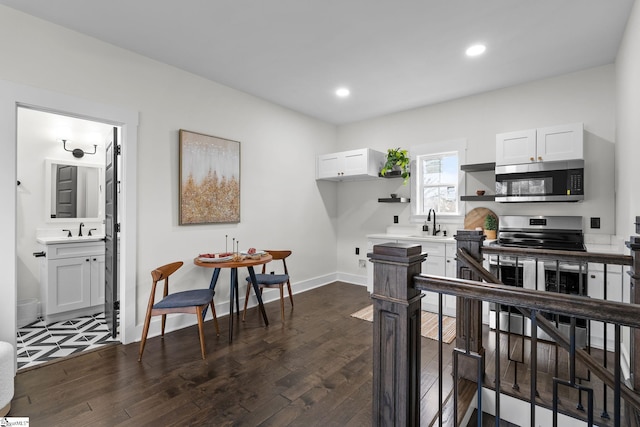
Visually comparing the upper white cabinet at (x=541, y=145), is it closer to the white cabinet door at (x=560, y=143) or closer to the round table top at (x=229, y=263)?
the white cabinet door at (x=560, y=143)

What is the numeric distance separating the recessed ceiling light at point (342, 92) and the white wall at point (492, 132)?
→ 1.15 meters

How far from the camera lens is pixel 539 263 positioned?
3.19m

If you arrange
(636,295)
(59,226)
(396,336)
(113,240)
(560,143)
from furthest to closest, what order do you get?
(59,226) → (560,143) → (113,240) → (636,295) → (396,336)

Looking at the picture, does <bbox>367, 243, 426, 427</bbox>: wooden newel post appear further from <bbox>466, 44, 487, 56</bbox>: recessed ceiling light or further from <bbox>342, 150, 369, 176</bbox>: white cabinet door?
<bbox>342, 150, 369, 176</bbox>: white cabinet door

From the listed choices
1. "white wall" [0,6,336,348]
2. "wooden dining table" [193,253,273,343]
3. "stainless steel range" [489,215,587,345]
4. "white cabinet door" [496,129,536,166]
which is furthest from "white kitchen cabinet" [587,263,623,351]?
"white wall" [0,6,336,348]

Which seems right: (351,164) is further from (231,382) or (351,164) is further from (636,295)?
(636,295)

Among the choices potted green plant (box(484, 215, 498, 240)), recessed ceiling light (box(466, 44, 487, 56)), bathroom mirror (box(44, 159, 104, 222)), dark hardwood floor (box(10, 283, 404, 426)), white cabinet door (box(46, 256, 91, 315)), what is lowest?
dark hardwood floor (box(10, 283, 404, 426))

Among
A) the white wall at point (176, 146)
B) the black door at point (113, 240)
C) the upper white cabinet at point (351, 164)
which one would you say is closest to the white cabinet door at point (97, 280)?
the black door at point (113, 240)

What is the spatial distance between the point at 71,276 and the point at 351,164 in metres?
3.90

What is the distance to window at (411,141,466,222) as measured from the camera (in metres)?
4.41

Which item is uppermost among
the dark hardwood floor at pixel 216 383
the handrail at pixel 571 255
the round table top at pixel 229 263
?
the handrail at pixel 571 255

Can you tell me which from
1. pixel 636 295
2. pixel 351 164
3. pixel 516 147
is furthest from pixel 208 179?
pixel 636 295

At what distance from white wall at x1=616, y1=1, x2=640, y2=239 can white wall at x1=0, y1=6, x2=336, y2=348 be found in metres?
3.72

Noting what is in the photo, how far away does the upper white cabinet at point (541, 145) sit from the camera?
3.26m
